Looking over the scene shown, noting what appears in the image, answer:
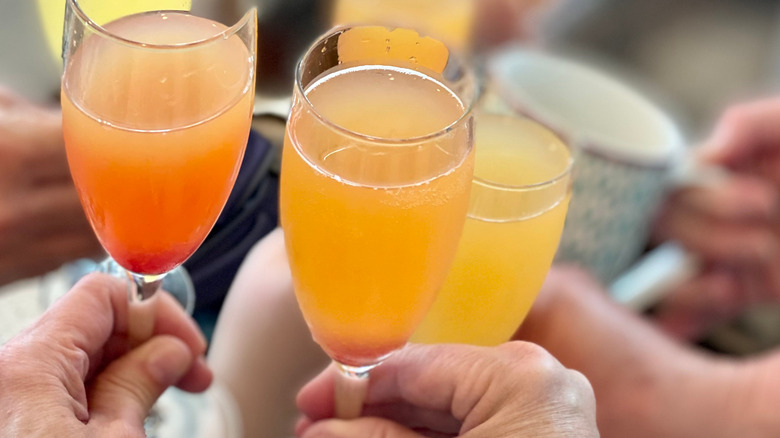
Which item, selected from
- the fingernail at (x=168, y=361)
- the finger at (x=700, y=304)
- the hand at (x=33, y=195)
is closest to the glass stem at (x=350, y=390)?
the fingernail at (x=168, y=361)

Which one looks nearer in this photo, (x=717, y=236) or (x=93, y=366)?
(x=93, y=366)

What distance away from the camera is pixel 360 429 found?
0.59 metres

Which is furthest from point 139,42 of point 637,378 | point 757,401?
point 757,401

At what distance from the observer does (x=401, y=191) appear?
47 cm

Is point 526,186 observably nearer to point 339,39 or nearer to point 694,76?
point 339,39

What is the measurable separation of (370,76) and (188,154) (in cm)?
13

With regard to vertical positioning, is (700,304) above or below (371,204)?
below

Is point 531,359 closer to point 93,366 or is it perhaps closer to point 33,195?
point 93,366

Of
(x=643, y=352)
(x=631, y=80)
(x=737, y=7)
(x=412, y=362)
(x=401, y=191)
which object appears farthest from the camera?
(x=737, y=7)

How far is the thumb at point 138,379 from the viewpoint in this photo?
559 millimetres

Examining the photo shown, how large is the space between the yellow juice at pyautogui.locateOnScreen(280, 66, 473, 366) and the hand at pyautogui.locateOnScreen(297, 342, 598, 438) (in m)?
0.04

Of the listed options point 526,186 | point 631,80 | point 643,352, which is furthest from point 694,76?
point 526,186

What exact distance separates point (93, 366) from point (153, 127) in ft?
0.74

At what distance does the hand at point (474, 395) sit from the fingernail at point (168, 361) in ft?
0.37
